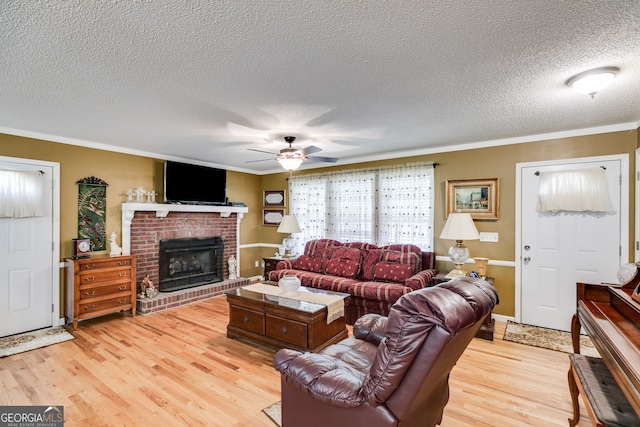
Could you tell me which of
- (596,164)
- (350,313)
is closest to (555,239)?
(596,164)

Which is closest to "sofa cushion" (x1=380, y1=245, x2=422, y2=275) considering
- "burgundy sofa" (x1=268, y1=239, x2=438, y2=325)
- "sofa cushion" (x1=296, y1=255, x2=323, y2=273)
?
"burgundy sofa" (x1=268, y1=239, x2=438, y2=325)

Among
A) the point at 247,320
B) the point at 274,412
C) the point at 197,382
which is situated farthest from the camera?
the point at 247,320

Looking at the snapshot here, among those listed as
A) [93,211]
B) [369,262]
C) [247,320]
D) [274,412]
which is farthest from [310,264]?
[93,211]

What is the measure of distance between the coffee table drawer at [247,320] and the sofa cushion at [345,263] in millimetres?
1574

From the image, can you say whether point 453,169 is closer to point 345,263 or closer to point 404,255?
point 404,255

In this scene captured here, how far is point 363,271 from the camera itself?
15.0 feet

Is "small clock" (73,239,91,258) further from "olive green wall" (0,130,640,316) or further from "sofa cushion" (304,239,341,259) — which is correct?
"sofa cushion" (304,239,341,259)

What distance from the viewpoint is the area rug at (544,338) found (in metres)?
3.25

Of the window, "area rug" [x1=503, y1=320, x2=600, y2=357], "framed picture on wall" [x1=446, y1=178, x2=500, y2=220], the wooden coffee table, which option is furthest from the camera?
the window

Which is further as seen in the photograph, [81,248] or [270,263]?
[270,263]

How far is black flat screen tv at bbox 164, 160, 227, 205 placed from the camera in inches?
198

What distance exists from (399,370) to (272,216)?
539cm

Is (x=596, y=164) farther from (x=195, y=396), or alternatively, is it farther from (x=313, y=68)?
(x=195, y=396)

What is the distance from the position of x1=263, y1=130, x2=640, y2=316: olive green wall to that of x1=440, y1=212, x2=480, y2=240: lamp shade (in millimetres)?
606
